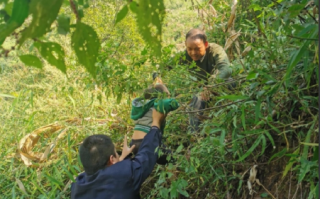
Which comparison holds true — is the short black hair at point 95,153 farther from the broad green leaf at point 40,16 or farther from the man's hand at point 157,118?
the broad green leaf at point 40,16

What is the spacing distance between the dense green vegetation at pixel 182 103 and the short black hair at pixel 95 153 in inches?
11.8

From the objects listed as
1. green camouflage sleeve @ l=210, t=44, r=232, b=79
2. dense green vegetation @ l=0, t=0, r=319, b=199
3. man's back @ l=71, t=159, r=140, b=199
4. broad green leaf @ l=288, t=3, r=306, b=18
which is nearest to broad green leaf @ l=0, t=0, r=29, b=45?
dense green vegetation @ l=0, t=0, r=319, b=199

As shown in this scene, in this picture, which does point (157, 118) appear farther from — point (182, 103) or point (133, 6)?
point (133, 6)

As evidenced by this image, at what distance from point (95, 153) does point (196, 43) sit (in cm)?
148

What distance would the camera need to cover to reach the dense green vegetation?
0.71 m

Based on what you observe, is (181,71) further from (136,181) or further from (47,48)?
(47,48)

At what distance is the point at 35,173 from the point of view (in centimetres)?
318

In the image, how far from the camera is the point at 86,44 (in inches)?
27.8

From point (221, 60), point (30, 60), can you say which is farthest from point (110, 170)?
point (30, 60)

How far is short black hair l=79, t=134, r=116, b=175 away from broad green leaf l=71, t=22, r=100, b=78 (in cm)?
168

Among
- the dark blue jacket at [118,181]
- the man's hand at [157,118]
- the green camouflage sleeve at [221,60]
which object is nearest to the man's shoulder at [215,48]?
the green camouflage sleeve at [221,60]

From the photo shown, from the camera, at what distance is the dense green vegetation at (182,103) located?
2.34 ft

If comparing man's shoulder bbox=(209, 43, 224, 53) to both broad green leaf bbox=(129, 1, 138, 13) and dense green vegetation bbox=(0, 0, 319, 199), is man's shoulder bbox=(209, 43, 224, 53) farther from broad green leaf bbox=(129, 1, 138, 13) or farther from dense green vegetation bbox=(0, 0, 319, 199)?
broad green leaf bbox=(129, 1, 138, 13)

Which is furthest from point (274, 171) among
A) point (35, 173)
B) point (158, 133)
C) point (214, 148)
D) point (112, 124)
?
point (35, 173)
